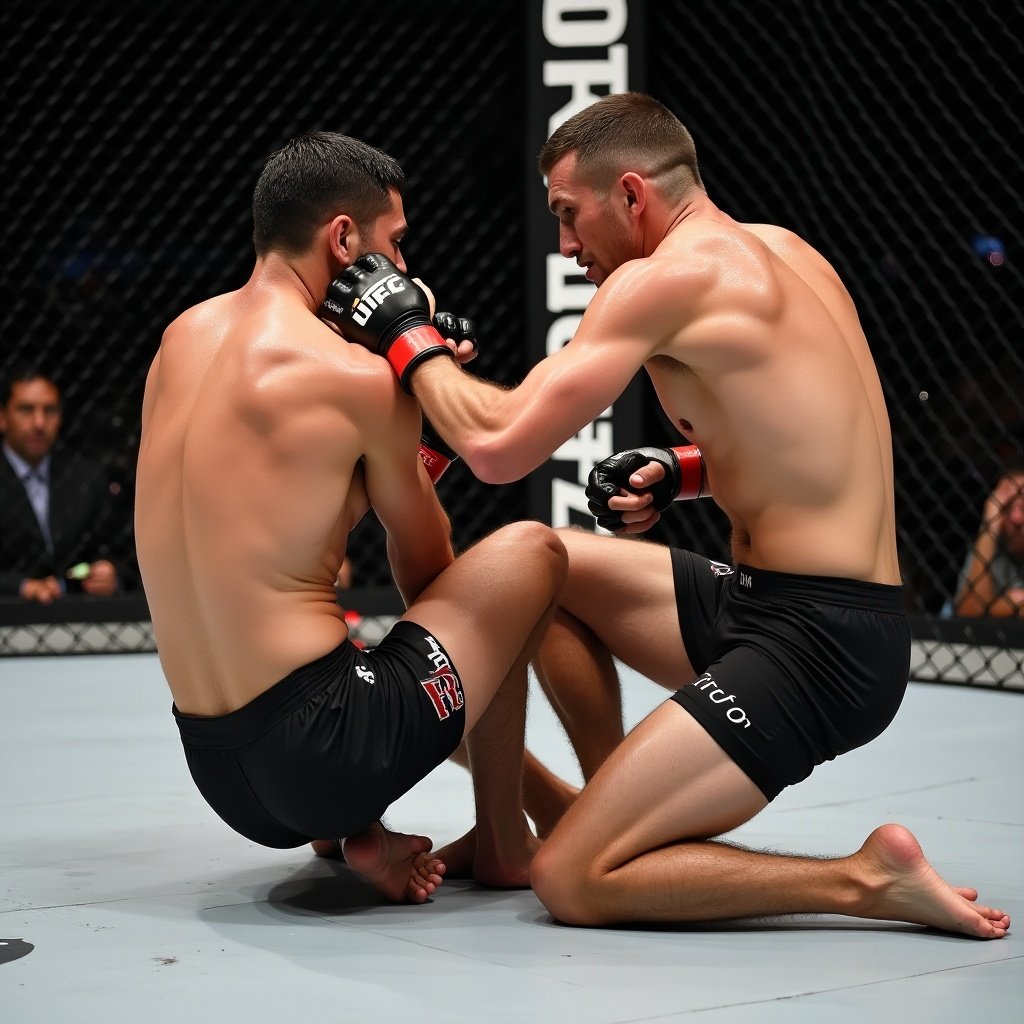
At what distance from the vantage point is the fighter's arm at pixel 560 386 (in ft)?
5.90

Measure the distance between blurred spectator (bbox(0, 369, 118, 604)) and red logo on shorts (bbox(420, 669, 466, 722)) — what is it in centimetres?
289

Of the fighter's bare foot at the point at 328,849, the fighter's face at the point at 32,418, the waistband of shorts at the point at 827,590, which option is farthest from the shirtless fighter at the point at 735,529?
the fighter's face at the point at 32,418

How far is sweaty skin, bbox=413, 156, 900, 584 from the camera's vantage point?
5.92ft

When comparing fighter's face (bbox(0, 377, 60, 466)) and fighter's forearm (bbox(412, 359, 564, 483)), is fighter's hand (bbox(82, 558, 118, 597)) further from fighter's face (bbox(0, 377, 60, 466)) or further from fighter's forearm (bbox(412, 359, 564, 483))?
fighter's forearm (bbox(412, 359, 564, 483))

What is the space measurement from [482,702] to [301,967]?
404 millimetres

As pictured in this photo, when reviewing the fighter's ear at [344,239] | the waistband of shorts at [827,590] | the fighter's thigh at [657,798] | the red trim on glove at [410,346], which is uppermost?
the fighter's ear at [344,239]

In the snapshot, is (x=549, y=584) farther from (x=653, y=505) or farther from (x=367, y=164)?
(x=367, y=164)

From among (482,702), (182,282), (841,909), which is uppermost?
(182,282)

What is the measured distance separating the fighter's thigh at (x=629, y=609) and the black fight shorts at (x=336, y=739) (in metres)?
0.35

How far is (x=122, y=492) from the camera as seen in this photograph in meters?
4.76

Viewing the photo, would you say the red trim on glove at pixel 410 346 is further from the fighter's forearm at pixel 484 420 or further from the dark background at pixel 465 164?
the dark background at pixel 465 164

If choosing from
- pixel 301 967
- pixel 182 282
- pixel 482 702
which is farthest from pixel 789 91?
pixel 301 967

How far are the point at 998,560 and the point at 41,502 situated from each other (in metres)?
2.76

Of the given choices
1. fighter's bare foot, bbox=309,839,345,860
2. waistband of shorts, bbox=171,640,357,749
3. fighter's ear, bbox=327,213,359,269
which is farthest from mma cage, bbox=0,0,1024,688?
waistband of shorts, bbox=171,640,357,749
